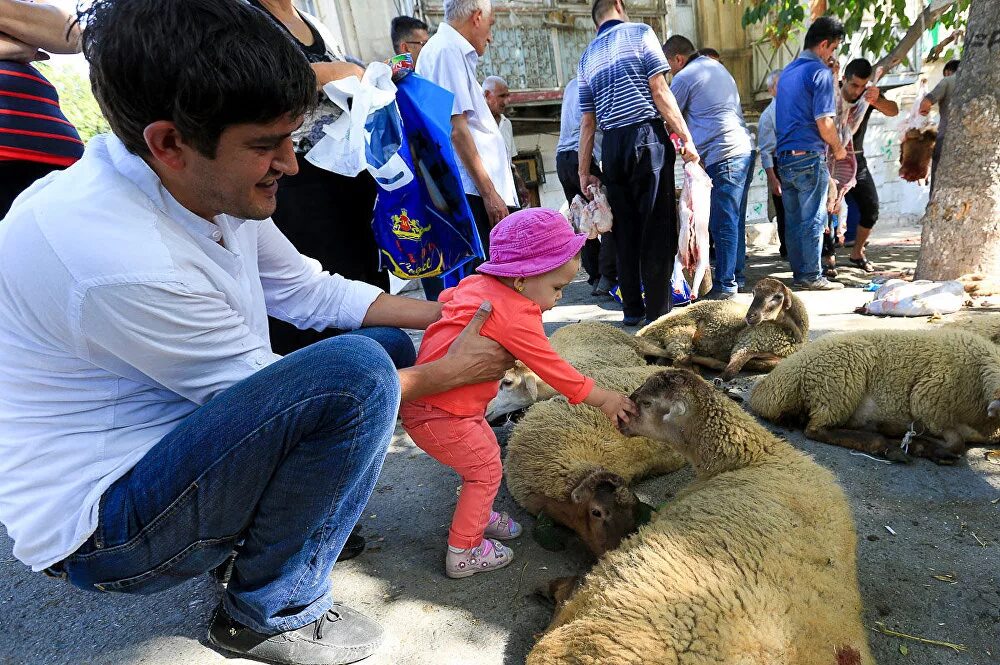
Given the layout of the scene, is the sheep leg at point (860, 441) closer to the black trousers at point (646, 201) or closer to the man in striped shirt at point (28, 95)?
the black trousers at point (646, 201)

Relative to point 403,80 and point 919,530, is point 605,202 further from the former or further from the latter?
point 919,530

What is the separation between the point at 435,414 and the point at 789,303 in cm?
325

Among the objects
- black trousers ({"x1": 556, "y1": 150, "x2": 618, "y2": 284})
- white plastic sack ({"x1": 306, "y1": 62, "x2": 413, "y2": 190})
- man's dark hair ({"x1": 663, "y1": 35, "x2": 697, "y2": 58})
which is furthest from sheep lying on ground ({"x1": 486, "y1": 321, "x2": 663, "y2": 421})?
man's dark hair ({"x1": 663, "y1": 35, "x2": 697, "y2": 58})

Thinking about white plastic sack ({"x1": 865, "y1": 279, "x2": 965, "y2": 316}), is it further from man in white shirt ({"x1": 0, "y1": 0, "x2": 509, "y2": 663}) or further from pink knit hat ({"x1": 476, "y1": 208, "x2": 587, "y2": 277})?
man in white shirt ({"x1": 0, "y1": 0, "x2": 509, "y2": 663})

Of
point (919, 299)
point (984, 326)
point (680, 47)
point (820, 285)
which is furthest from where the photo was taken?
point (680, 47)

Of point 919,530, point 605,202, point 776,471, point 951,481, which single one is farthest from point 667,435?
point 605,202

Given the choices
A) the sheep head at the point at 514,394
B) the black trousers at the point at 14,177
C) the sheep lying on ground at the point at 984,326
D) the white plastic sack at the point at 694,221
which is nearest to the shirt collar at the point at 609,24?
the white plastic sack at the point at 694,221

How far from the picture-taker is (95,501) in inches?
61.2

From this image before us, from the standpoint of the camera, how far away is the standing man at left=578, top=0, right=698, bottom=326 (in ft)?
15.5

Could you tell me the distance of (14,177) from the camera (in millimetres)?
2592

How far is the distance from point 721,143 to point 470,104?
352 centimetres

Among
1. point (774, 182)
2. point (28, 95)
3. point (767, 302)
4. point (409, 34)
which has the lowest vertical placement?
point (767, 302)

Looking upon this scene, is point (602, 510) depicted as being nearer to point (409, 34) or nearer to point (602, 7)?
point (602, 7)

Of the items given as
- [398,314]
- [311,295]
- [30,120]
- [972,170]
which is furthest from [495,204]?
[972,170]
